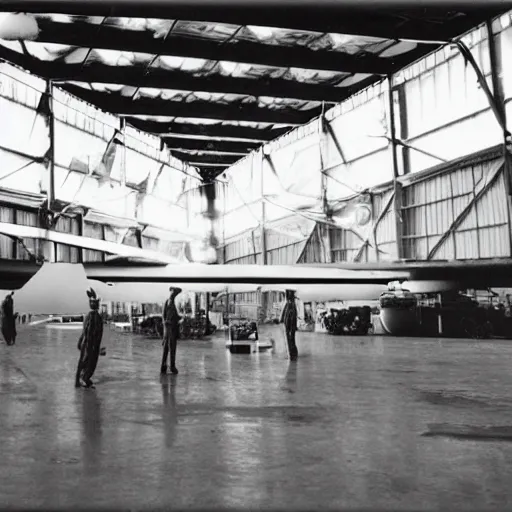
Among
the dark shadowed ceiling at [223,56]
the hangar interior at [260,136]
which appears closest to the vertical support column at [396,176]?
the hangar interior at [260,136]

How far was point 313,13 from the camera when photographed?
2848mm

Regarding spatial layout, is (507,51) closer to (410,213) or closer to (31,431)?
(410,213)

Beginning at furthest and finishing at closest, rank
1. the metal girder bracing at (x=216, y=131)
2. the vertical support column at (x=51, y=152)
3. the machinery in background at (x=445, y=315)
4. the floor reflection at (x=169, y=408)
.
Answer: the machinery in background at (x=445, y=315) → the metal girder bracing at (x=216, y=131) → the vertical support column at (x=51, y=152) → the floor reflection at (x=169, y=408)

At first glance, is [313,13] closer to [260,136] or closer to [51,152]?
[260,136]

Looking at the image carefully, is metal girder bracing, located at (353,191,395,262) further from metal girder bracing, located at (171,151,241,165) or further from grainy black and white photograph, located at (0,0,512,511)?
metal girder bracing, located at (171,151,241,165)

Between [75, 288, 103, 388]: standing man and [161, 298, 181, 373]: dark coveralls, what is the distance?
392 mm

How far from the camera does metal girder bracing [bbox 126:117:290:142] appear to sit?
3410 millimetres

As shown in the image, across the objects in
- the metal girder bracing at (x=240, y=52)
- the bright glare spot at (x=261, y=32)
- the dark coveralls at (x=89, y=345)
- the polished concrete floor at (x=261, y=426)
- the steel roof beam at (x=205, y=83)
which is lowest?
the polished concrete floor at (x=261, y=426)

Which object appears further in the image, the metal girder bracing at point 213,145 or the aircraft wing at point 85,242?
the metal girder bracing at point 213,145

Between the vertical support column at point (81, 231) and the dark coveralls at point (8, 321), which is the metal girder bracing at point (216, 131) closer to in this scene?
the vertical support column at point (81, 231)

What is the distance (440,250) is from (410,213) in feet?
0.98

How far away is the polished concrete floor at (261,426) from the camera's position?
2047 mm

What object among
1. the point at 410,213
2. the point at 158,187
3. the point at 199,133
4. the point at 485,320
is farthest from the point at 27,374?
the point at 485,320

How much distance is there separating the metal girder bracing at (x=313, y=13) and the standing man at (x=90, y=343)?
5.19 feet
